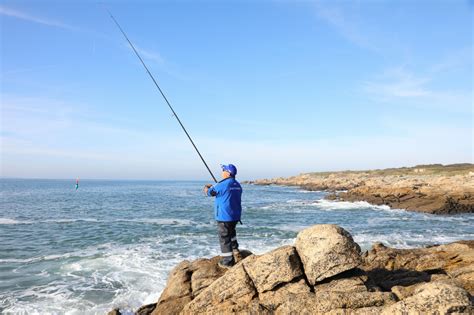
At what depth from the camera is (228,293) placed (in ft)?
21.9

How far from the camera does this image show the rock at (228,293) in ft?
21.5

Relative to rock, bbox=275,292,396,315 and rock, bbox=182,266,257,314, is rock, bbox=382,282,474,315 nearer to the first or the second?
rock, bbox=275,292,396,315

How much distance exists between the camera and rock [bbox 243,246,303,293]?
646 centimetres

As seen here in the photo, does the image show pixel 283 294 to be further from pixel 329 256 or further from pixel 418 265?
pixel 418 265

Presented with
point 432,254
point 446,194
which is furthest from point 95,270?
point 446,194

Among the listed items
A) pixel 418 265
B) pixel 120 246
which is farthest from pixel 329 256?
pixel 120 246

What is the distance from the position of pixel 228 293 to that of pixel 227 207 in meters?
2.03

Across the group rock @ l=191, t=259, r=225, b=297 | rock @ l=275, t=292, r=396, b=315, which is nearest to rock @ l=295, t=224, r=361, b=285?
rock @ l=275, t=292, r=396, b=315

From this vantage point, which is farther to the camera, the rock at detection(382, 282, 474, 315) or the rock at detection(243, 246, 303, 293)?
the rock at detection(243, 246, 303, 293)

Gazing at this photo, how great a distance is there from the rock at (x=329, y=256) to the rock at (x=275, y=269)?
205 millimetres

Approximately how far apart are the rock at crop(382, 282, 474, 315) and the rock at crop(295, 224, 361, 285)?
5.00 ft

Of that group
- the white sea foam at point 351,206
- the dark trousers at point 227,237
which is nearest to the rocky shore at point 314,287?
the dark trousers at point 227,237

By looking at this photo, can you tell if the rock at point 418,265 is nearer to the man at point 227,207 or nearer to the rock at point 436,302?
the rock at point 436,302

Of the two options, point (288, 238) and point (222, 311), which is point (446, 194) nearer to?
point (288, 238)
